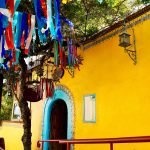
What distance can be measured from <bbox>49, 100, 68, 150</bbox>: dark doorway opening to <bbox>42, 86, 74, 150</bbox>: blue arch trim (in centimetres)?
19

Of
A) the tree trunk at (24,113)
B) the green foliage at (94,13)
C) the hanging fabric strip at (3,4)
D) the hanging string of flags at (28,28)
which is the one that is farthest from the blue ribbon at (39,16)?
the green foliage at (94,13)

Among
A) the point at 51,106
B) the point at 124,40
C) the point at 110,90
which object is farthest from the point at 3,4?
the point at 51,106

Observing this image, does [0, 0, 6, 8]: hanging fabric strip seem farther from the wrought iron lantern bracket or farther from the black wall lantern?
the wrought iron lantern bracket

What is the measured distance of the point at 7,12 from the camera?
3.67 m

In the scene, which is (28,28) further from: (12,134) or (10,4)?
(12,134)

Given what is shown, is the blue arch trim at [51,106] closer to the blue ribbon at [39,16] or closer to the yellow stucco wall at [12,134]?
the yellow stucco wall at [12,134]

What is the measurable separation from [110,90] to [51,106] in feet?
10.1

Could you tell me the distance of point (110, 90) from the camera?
733cm

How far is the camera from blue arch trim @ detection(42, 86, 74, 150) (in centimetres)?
866

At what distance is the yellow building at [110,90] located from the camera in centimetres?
648

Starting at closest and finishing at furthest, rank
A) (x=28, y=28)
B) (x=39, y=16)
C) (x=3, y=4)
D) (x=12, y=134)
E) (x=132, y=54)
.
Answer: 1. (x=3, y=4)
2. (x=39, y=16)
3. (x=28, y=28)
4. (x=132, y=54)
5. (x=12, y=134)

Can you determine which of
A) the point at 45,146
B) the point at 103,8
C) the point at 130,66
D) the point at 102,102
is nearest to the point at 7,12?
the point at 130,66

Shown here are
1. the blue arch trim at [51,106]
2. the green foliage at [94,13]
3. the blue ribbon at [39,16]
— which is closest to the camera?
the blue ribbon at [39,16]

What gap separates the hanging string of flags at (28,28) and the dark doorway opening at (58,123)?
2.85 meters
